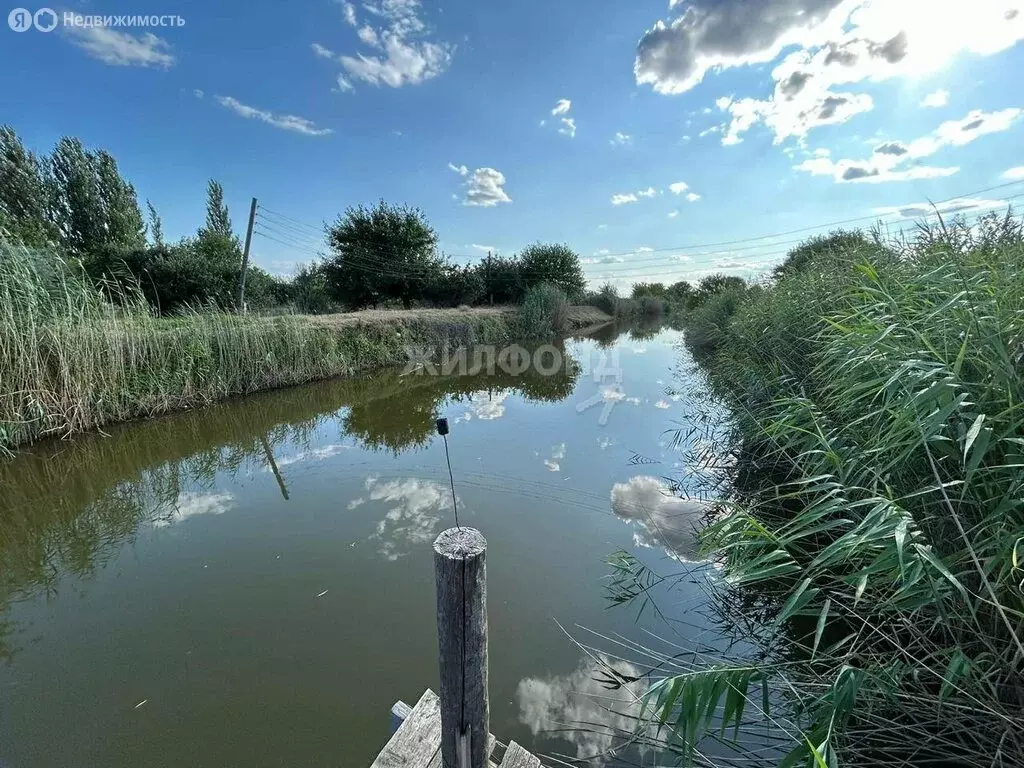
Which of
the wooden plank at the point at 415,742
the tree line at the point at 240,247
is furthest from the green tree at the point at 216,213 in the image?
the wooden plank at the point at 415,742

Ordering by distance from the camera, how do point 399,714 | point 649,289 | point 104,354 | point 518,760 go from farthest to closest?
point 649,289 < point 104,354 < point 399,714 < point 518,760

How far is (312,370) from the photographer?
30.7 ft

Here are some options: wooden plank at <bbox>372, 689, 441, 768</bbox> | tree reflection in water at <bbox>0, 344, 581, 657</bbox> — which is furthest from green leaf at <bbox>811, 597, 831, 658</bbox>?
tree reflection in water at <bbox>0, 344, 581, 657</bbox>

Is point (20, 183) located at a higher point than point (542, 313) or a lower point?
higher

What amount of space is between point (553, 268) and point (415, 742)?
24945 mm

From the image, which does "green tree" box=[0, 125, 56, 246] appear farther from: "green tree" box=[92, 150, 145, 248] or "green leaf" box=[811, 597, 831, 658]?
"green leaf" box=[811, 597, 831, 658]

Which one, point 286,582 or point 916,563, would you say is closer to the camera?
point 916,563

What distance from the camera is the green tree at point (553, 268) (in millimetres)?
23766

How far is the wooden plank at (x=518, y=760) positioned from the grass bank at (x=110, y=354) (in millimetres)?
6294

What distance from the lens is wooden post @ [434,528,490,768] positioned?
1081 millimetres

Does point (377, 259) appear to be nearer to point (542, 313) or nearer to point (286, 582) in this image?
point (542, 313)

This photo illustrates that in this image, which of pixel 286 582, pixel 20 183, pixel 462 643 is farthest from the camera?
pixel 20 183

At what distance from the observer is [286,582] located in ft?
9.38

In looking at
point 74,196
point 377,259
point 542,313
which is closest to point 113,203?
point 74,196
